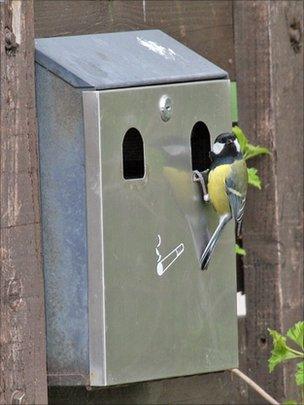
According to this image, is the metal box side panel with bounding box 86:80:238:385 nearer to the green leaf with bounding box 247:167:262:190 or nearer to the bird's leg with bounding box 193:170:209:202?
the bird's leg with bounding box 193:170:209:202

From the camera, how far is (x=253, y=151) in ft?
13.4

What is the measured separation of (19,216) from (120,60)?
24.3 inches

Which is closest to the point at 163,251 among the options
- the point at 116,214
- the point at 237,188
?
the point at 116,214

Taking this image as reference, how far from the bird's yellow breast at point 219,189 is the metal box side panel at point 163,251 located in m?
0.04

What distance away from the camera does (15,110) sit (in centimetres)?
289

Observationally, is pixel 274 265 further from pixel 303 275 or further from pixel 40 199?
pixel 40 199

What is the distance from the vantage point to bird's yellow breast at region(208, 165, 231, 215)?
11.3 feet

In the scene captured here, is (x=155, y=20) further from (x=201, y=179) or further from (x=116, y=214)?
(x=116, y=214)

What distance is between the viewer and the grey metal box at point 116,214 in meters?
3.12

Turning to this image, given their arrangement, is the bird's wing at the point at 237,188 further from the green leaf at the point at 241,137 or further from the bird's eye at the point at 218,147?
the green leaf at the point at 241,137

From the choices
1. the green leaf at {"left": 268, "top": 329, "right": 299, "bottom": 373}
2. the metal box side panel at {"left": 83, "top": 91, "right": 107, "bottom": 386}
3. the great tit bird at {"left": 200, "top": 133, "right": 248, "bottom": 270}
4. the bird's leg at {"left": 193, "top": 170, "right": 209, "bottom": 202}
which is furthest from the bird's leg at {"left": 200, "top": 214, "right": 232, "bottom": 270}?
the metal box side panel at {"left": 83, "top": 91, "right": 107, "bottom": 386}

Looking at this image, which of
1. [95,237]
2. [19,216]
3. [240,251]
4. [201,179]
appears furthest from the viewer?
[240,251]

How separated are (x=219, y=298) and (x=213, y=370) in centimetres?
20

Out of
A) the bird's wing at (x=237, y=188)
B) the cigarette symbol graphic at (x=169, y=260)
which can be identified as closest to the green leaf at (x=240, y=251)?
the bird's wing at (x=237, y=188)
